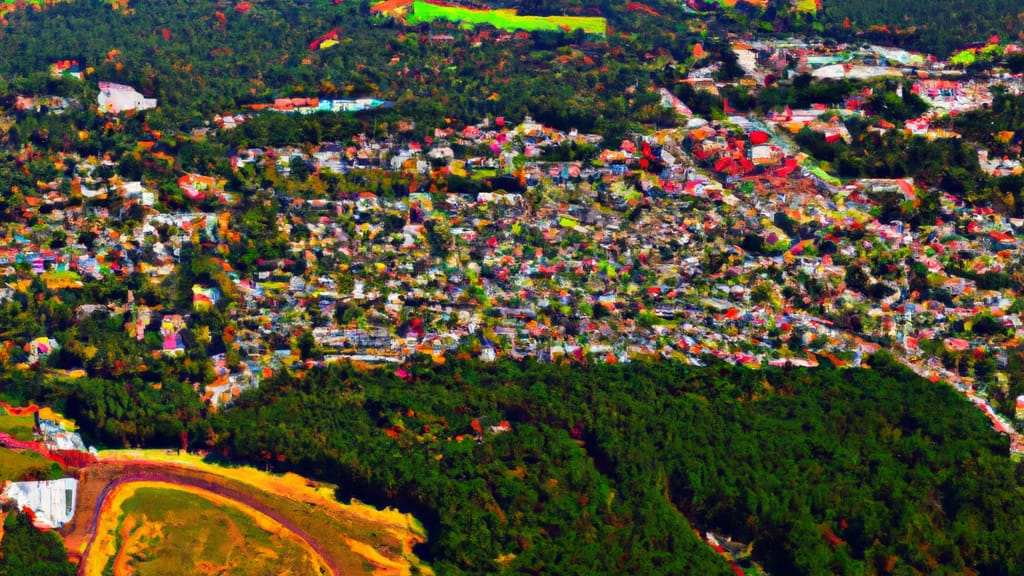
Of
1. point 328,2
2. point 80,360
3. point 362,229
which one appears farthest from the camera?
point 328,2

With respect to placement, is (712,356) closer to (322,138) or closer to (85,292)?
(85,292)

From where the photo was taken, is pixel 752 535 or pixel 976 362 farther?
pixel 976 362

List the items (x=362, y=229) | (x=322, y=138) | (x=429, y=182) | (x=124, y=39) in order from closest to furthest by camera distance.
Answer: (x=362, y=229) < (x=429, y=182) < (x=322, y=138) < (x=124, y=39)

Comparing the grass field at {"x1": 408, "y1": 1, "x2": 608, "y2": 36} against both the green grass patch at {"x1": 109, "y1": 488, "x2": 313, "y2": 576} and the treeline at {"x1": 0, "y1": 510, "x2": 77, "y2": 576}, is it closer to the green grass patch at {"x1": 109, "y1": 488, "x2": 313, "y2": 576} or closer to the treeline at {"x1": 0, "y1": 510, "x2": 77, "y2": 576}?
the green grass patch at {"x1": 109, "y1": 488, "x2": 313, "y2": 576}

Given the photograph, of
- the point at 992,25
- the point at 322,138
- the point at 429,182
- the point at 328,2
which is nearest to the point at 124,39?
the point at 328,2

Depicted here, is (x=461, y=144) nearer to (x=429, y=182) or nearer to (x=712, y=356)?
(x=429, y=182)

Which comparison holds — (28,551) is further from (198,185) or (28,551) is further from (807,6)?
(807,6)
